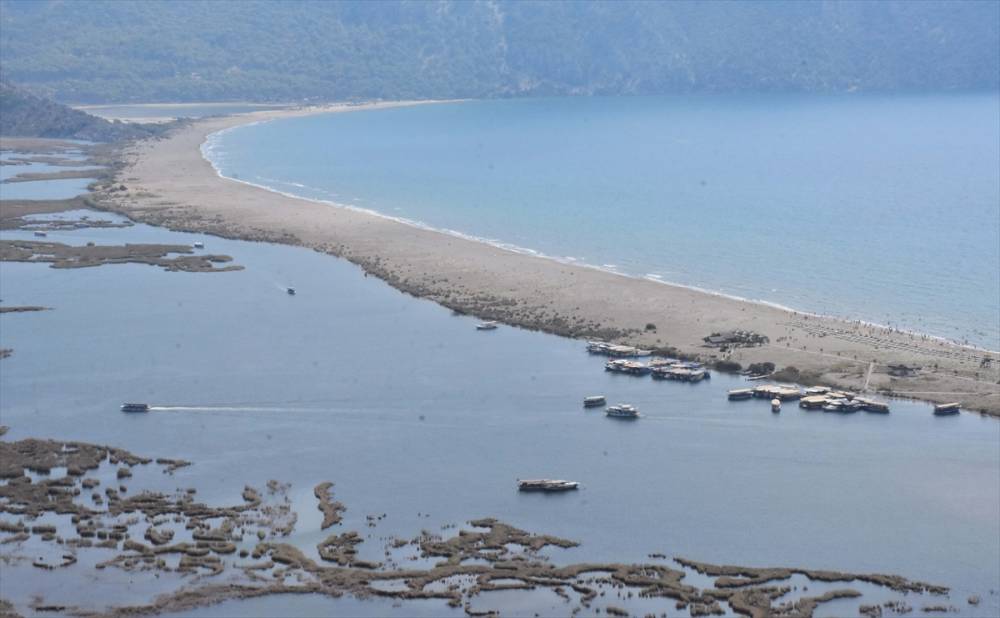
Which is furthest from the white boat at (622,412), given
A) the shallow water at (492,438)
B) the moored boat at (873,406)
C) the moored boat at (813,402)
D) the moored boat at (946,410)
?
the moored boat at (946,410)

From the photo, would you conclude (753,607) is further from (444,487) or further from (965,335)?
(965,335)

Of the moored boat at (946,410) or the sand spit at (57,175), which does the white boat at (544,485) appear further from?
the sand spit at (57,175)

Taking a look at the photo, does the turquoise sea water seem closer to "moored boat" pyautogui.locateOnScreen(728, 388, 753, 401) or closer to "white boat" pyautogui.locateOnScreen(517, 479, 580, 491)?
"moored boat" pyautogui.locateOnScreen(728, 388, 753, 401)

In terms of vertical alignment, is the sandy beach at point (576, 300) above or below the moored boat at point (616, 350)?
above

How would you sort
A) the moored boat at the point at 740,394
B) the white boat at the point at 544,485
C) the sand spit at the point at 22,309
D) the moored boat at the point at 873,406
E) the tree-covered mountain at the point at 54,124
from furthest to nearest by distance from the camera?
the tree-covered mountain at the point at 54,124, the sand spit at the point at 22,309, the moored boat at the point at 740,394, the moored boat at the point at 873,406, the white boat at the point at 544,485

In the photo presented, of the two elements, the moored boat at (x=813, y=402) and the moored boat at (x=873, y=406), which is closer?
the moored boat at (x=873, y=406)

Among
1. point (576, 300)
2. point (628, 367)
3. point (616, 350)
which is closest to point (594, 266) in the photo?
point (576, 300)

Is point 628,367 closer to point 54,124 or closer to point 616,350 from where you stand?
point 616,350
